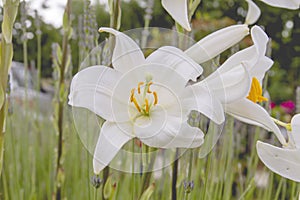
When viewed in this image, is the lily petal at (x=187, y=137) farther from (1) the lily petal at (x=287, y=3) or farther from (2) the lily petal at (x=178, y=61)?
(1) the lily petal at (x=287, y=3)

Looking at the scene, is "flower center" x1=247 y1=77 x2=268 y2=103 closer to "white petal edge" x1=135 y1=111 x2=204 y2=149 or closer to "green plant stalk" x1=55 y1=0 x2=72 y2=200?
"white petal edge" x1=135 y1=111 x2=204 y2=149

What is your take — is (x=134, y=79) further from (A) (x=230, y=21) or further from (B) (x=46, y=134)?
(A) (x=230, y=21)

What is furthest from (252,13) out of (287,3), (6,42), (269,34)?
(269,34)

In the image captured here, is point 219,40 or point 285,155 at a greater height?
point 219,40

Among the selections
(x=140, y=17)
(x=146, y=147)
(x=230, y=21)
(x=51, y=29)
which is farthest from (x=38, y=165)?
(x=140, y=17)

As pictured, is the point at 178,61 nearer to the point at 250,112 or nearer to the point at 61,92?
the point at 250,112

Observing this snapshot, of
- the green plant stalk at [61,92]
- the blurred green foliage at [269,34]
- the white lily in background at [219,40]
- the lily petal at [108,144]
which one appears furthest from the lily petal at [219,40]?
the blurred green foliage at [269,34]
